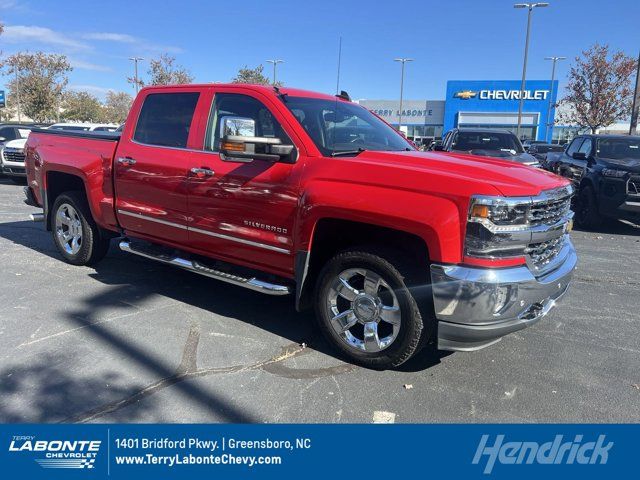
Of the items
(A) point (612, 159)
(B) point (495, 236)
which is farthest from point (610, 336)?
(A) point (612, 159)

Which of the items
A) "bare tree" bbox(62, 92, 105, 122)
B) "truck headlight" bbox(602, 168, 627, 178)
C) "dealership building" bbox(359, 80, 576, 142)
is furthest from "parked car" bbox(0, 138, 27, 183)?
"bare tree" bbox(62, 92, 105, 122)

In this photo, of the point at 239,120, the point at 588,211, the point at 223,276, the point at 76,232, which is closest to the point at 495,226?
the point at 239,120

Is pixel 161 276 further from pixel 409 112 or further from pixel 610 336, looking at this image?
pixel 409 112

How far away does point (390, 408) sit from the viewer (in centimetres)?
A: 312

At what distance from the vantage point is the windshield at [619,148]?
366 inches

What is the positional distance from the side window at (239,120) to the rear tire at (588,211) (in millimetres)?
7343

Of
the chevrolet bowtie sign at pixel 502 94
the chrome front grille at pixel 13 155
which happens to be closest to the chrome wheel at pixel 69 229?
the chrome front grille at pixel 13 155

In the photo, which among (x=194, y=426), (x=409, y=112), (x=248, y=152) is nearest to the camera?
(x=194, y=426)

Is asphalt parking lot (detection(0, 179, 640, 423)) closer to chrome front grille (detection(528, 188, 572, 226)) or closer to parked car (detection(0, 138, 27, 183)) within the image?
chrome front grille (detection(528, 188, 572, 226))

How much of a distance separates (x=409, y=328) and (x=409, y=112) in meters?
60.7

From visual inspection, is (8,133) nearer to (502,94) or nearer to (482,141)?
(482,141)

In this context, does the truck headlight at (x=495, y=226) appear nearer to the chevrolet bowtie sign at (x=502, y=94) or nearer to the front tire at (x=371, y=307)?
the front tire at (x=371, y=307)

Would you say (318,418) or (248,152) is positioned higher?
(248,152)

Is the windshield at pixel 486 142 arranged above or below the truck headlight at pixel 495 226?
above
